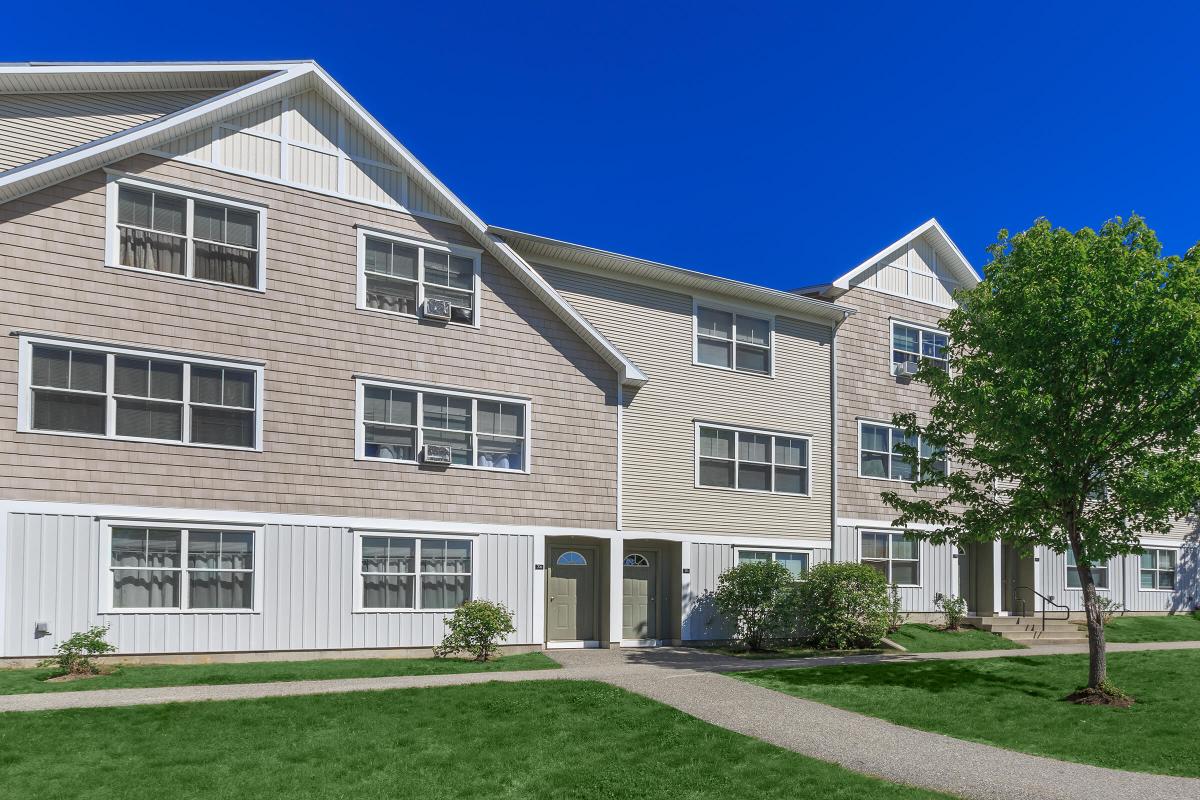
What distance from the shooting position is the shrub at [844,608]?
23.2 meters

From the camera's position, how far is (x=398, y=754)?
12.3 metres

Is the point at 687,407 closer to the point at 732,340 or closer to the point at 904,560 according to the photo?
the point at 732,340

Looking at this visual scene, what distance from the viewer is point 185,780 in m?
11.0

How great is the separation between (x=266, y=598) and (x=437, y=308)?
6.06m

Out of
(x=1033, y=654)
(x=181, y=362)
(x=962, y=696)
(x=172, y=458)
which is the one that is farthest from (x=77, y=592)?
(x=1033, y=654)

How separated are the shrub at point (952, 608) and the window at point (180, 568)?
17.1m

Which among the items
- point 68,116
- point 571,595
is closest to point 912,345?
point 571,595

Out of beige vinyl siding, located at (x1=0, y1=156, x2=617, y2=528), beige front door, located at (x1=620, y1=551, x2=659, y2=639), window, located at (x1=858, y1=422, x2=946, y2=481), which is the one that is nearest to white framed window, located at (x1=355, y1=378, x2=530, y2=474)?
beige vinyl siding, located at (x1=0, y1=156, x2=617, y2=528)

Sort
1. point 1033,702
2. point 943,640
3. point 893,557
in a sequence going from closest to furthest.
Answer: point 1033,702 < point 943,640 < point 893,557

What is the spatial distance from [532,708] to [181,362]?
27.6ft

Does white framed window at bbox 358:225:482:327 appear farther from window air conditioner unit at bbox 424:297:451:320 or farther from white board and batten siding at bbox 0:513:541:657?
white board and batten siding at bbox 0:513:541:657

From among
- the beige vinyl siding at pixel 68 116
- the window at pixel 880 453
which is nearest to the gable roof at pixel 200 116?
the beige vinyl siding at pixel 68 116

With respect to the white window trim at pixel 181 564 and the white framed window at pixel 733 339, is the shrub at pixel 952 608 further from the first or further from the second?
the white window trim at pixel 181 564

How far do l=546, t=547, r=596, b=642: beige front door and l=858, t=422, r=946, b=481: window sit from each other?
825cm
